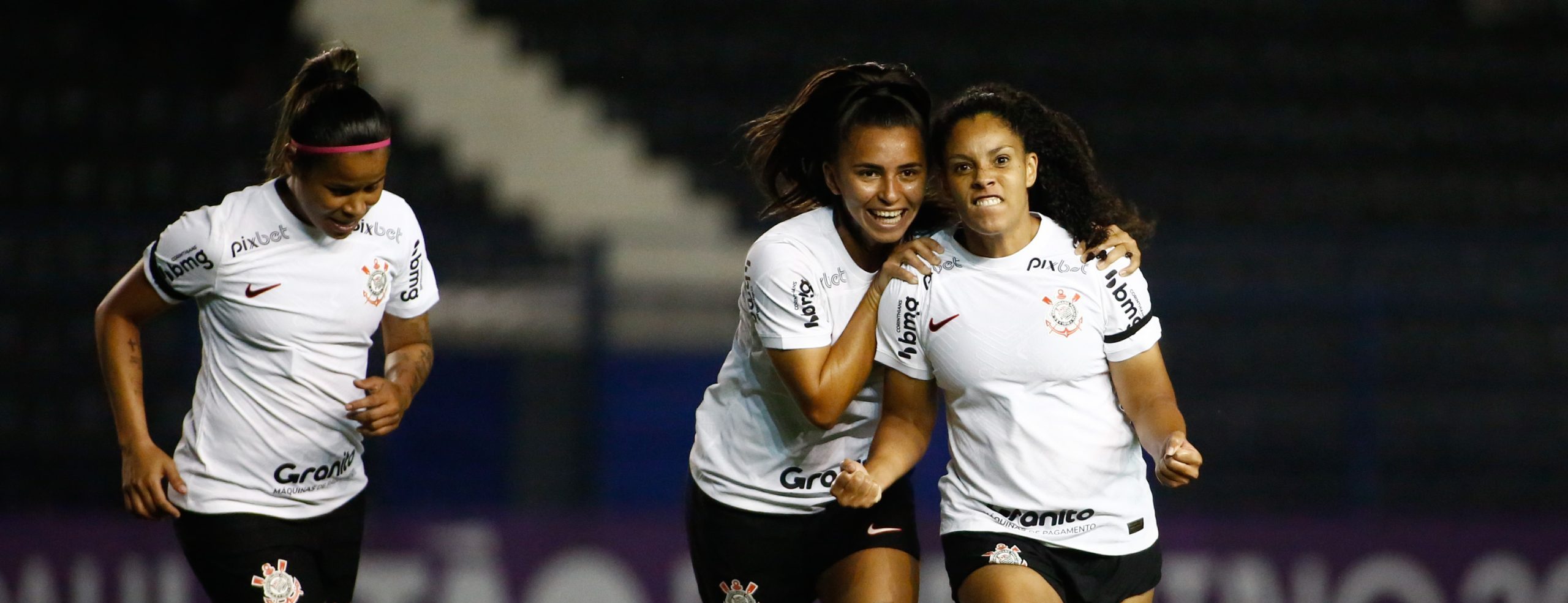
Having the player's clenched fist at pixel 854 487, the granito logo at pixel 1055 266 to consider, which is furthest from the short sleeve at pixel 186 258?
the granito logo at pixel 1055 266

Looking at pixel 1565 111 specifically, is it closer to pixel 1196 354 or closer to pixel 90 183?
pixel 1196 354

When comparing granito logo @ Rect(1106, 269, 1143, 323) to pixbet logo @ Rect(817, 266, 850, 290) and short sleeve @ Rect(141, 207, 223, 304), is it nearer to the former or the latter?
pixbet logo @ Rect(817, 266, 850, 290)

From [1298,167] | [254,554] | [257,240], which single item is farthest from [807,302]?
[1298,167]

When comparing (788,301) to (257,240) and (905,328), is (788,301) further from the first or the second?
(257,240)

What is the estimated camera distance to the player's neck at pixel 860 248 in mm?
3609

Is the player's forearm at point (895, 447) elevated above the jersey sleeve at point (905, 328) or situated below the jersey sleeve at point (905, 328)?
below

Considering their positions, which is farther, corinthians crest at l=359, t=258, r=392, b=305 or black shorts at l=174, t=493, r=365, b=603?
corinthians crest at l=359, t=258, r=392, b=305

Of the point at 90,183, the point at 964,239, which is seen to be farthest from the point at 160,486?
the point at 90,183

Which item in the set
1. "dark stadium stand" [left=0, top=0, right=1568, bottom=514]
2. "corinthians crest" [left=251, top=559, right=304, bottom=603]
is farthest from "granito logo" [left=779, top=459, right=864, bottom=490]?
"dark stadium stand" [left=0, top=0, right=1568, bottom=514]

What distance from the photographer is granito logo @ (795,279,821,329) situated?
3.46 m

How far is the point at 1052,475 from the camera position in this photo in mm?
3320

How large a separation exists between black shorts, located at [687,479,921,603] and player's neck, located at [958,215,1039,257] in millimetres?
600

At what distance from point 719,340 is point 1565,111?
5.93m

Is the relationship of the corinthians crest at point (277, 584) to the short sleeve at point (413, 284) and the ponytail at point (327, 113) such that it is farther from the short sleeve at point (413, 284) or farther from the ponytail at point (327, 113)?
the ponytail at point (327, 113)
